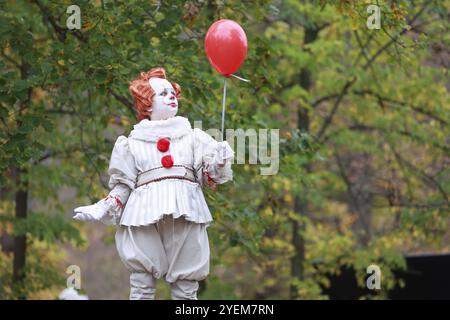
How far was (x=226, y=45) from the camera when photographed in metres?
7.71

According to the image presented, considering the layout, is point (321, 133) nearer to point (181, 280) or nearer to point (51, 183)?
point (51, 183)

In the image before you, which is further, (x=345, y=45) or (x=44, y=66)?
(x=345, y=45)

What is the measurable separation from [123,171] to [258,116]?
602cm

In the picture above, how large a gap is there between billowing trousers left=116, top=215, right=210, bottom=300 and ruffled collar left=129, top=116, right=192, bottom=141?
557 mm

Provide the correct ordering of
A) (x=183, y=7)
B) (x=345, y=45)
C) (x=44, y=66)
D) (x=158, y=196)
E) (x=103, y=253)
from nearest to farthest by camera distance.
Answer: (x=158, y=196), (x=44, y=66), (x=183, y=7), (x=345, y=45), (x=103, y=253)

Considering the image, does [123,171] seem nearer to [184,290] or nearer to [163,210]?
[163,210]

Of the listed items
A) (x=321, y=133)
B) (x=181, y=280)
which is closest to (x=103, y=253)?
(x=321, y=133)

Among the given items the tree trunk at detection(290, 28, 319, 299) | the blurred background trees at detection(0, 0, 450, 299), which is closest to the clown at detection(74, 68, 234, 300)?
the blurred background trees at detection(0, 0, 450, 299)

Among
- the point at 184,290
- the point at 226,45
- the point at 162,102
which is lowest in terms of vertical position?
the point at 184,290

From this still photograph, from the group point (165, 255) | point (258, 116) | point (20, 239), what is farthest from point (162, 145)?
point (20, 239)

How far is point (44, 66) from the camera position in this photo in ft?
32.0

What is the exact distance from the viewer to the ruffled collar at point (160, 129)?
7.41 m

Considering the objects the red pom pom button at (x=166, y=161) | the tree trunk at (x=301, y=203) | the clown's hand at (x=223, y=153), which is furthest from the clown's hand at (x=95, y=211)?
the tree trunk at (x=301, y=203)
